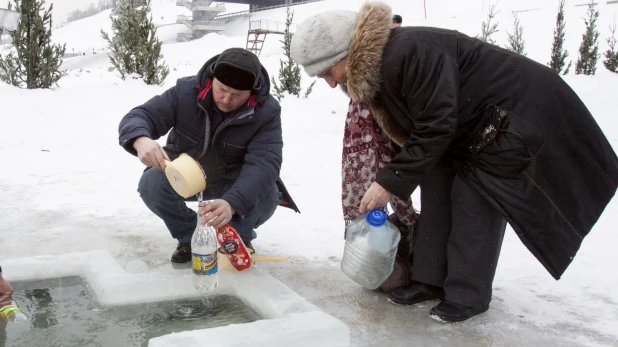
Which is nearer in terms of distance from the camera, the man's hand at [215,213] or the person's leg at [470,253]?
the person's leg at [470,253]

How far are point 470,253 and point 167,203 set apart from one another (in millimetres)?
1462

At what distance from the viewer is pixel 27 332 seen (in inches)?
80.7

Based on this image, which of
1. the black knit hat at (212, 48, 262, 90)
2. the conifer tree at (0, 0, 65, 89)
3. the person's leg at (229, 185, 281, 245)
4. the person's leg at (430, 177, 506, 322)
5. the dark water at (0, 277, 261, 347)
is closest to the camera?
the dark water at (0, 277, 261, 347)

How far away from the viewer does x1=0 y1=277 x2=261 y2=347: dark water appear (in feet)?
6.60

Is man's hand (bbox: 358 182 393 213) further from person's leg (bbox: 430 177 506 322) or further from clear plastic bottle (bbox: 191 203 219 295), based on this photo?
clear plastic bottle (bbox: 191 203 219 295)

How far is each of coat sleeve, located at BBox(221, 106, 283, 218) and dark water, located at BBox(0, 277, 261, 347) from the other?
44 cm

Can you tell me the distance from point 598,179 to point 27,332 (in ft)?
7.26

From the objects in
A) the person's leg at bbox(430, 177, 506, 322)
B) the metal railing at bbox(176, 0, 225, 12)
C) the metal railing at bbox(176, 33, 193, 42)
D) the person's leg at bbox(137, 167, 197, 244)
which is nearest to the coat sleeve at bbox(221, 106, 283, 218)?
the person's leg at bbox(137, 167, 197, 244)

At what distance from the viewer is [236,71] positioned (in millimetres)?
2500

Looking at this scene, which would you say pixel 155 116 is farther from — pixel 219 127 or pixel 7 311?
pixel 7 311

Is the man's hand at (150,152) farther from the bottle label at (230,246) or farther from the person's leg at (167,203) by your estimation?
the bottle label at (230,246)

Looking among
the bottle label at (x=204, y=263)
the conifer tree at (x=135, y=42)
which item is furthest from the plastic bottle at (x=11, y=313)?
the conifer tree at (x=135, y=42)

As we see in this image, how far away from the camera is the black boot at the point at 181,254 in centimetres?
284

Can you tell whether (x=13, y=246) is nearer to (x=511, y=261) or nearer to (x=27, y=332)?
(x=27, y=332)
